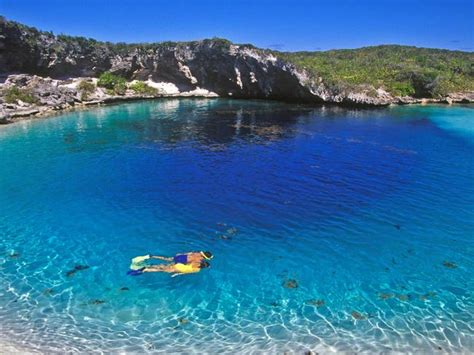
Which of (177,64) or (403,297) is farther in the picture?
(177,64)

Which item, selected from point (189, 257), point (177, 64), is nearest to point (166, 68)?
point (177, 64)

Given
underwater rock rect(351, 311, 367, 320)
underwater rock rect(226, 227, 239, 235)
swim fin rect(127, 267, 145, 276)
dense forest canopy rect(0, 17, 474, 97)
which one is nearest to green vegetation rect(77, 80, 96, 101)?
dense forest canopy rect(0, 17, 474, 97)

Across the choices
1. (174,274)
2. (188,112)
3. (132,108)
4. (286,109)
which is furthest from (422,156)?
(132,108)

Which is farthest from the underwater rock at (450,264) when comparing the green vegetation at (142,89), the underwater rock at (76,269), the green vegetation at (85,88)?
the green vegetation at (142,89)

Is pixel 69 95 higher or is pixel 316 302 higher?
pixel 69 95

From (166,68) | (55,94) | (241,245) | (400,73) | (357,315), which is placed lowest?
(357,315)

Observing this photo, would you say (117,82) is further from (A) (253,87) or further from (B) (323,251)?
(B) (323,251)

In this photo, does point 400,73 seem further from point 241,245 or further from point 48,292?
point 48,292
